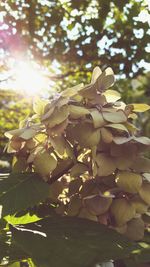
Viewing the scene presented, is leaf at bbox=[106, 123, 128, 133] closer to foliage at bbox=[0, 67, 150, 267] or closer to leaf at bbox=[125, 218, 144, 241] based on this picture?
foliage at bbox=[0, 67, 150, 267]

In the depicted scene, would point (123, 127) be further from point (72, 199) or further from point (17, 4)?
point (17, 4)

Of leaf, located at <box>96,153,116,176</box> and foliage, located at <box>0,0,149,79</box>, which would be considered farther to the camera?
foliage, located at <box>0,0,149,79</box>

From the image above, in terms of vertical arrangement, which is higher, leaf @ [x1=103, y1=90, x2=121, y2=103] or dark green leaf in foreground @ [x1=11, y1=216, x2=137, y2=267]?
leaf @ [x1=103, y1=90, x2=121, y2=103]

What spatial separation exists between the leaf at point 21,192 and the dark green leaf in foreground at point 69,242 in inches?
1.1

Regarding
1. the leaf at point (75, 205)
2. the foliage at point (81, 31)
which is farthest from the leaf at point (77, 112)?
the foliage at point (81, 31)

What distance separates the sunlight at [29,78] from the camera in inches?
90.4

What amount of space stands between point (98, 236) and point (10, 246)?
11 centimetres

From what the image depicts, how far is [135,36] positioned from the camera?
6.43 ft

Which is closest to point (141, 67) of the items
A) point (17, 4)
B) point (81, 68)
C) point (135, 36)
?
point (135, 36)

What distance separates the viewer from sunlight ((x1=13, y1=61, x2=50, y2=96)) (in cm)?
230

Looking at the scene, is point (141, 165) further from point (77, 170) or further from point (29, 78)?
point (29, 78)

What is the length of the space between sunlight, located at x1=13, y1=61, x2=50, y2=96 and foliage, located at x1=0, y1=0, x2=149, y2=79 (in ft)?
0.24

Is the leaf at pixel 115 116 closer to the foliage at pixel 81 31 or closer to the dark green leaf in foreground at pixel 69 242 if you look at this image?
the dark green leaf in foreground at pixel 69 242

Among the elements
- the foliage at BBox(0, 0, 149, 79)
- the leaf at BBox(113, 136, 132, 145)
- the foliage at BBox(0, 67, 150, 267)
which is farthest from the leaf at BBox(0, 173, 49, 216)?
the foliage at BBox(0, 0, 149, 79)
